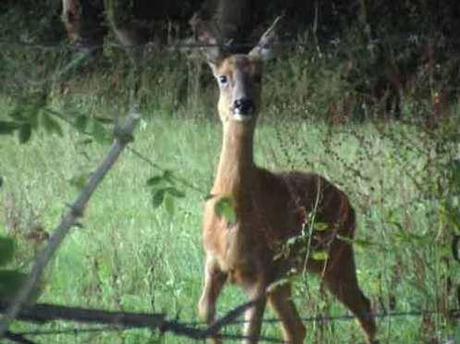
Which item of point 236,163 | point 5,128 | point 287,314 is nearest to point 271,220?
point 236,163

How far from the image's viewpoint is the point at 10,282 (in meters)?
2.09

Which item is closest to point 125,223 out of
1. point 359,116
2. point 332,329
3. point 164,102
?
point 359,116

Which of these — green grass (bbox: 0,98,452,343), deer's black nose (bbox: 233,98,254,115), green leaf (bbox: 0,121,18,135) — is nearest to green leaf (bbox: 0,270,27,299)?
green leaf (bbox: 0,121,18,135)

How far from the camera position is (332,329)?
572 cm

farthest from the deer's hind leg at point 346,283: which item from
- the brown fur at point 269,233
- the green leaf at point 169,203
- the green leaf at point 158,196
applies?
the green leaf at point 158,196

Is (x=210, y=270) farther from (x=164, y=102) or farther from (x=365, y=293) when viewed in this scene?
(x=164, y=102)

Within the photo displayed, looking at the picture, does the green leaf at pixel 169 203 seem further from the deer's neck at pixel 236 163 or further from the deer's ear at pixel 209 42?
the deer's neck at pixel 236 163

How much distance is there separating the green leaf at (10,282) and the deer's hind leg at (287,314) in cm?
413

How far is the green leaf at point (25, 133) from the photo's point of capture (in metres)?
2.79

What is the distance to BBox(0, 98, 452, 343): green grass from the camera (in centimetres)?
571

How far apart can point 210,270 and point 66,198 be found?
3.53 m

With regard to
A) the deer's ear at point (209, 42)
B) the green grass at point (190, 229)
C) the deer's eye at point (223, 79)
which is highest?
the deer's ear at point (209, 42)

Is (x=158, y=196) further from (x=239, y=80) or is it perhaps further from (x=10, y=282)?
(x=239, y=80)

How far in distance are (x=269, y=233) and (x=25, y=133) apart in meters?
4.18
